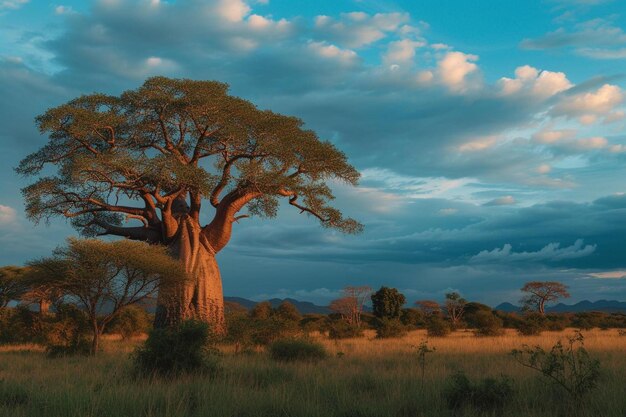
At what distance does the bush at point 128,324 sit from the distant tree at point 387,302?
86.7 ft

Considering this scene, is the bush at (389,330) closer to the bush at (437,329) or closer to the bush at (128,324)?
the bush at (437,329)

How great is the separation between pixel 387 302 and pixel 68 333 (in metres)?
36.2

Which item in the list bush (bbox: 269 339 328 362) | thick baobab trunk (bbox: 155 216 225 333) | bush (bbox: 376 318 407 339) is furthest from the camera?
bush (bbox: 376 318 407 339)

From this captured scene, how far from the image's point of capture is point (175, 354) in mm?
→ 11078

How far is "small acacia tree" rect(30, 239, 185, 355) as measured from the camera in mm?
17828

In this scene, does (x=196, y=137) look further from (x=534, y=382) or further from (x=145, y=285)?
(x=534, y=382)

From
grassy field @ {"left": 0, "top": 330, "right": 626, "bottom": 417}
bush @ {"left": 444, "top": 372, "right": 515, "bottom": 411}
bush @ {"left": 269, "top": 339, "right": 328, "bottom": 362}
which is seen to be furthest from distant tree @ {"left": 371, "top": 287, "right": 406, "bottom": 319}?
bush @ {"left": 444, "top": 372, "right": 515, "bottom": 411}

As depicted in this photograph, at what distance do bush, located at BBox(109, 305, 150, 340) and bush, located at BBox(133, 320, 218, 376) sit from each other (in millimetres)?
18992

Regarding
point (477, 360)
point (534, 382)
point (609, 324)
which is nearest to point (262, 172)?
point (477, 360)

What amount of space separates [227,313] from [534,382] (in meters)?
13.8

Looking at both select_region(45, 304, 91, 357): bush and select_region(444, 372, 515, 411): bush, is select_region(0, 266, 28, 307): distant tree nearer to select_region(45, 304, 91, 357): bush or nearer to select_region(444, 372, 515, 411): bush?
select_region(45, 304, 91, 357): bush

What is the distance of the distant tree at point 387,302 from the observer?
51.0 m

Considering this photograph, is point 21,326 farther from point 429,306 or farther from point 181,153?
point 429,306

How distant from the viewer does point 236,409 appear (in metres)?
6.89
